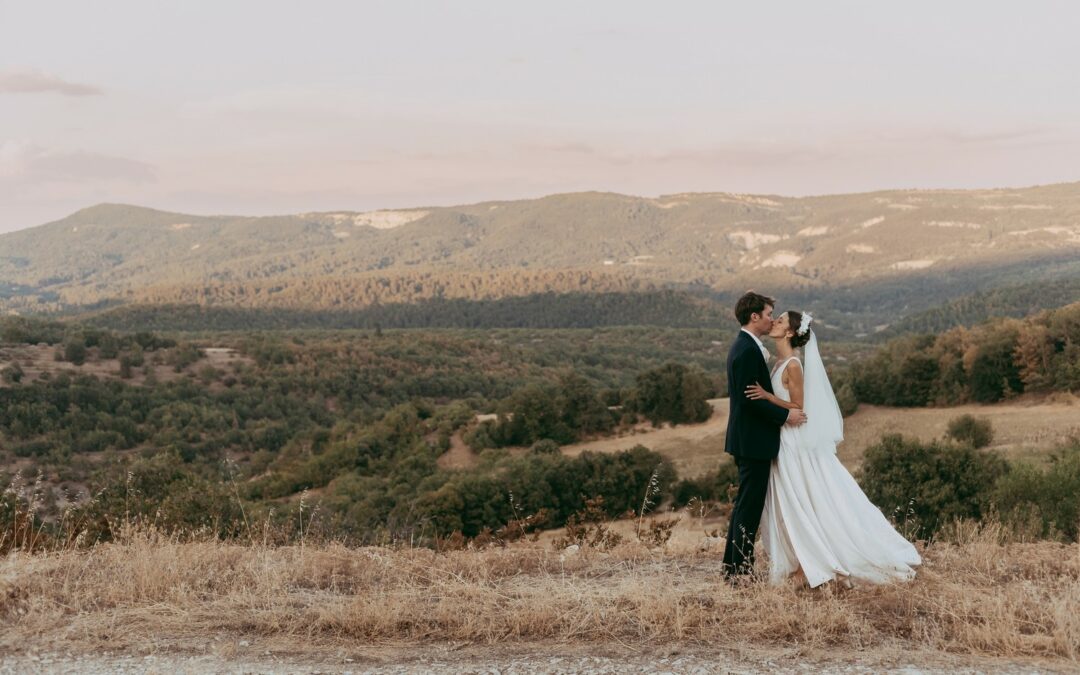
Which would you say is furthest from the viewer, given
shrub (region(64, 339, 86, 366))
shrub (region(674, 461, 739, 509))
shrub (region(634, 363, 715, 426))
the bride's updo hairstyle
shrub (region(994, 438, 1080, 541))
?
shrub (region(64, 339, 86, 366))

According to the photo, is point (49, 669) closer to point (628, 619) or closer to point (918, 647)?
point (628, 619)

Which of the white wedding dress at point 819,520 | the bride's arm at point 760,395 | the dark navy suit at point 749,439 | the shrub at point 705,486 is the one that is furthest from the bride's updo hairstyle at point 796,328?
the shrub at point 705,486

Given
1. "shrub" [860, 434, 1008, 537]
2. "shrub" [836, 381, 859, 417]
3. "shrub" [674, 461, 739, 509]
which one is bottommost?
"shrub" [674, 461, 739, 509]

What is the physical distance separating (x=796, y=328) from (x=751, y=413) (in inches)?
27.3

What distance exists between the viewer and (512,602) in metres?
5.50

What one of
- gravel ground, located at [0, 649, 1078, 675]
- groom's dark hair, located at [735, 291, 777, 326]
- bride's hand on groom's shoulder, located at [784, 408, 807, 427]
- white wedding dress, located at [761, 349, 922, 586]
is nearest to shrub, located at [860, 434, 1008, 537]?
white wedding dress, located at [761, 349, 922, 586]

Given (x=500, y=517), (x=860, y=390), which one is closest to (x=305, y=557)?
(x=500, y=517)

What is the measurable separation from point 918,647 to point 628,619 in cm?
176

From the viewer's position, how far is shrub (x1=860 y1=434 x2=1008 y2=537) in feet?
54.2

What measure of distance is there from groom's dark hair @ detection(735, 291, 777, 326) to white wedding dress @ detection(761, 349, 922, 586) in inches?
17.5

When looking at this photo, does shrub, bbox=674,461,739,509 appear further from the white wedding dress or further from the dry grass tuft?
the white wedding dress

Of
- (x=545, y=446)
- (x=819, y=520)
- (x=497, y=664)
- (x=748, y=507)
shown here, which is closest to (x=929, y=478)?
(x=819, y=520)

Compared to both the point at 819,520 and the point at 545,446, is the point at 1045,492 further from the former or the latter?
the point at 545,446

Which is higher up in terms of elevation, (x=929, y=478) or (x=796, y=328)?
(x=796, y=328)
